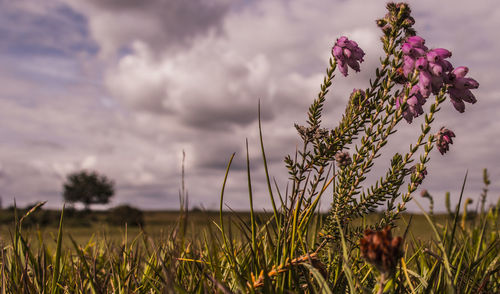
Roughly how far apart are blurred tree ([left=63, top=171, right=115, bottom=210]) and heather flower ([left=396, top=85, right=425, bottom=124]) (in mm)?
63421

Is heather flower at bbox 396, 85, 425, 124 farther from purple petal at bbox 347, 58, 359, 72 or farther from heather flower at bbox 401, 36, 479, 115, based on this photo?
purple petal at bbox 347, 58, 359, 72

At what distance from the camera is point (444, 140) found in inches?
96.3

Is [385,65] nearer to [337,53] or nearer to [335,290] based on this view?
[337,53]

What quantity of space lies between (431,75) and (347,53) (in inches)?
21.0

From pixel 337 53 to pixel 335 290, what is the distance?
5.16ft

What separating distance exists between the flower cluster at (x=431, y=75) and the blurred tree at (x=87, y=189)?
208 feet

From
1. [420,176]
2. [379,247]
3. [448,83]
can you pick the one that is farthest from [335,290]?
[448,83]

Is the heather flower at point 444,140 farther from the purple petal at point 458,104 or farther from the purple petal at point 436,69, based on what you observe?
the purple petal at point 436,69

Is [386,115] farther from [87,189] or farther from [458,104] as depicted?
[87,189]

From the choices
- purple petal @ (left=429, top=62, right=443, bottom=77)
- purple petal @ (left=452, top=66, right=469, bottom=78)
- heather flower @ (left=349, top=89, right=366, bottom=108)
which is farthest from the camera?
heather flower @ (left=349, top=89, right=366, bottom=108)

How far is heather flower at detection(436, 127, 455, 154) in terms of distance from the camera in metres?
2.44

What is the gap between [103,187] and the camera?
61.9 m

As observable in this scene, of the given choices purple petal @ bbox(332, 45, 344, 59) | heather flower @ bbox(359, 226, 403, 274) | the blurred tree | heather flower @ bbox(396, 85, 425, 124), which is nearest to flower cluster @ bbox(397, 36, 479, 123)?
heather flower @ bbox(396, 85, 425, 124)

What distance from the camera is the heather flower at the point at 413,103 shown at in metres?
2.40
